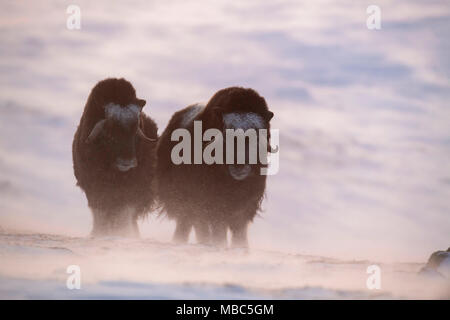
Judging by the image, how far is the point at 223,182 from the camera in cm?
1196

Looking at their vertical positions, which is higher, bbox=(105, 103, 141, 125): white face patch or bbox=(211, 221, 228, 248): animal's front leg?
bbox=(105, 103, 141, 125): white face patch

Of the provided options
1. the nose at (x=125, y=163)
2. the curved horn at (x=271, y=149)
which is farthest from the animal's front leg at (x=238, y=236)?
the nose at (x=125, y=163)

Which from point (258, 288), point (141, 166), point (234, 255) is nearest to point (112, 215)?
point (141, 166)

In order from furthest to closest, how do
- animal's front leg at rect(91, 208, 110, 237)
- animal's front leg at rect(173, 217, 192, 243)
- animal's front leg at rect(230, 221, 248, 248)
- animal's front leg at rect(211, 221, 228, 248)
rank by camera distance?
animal's front leg at rect(91, 208, 110, 237), animal's front leg at rect(173, 217, 192, 243), animal's front leg at rect(230, 221, 248, 248), animal's front leg at rect(211, 221, 228, 248)

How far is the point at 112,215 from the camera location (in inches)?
560

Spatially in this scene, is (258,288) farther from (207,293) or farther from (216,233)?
(216,233)

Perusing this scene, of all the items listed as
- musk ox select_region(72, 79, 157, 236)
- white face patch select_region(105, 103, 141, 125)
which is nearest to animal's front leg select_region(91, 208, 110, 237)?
musk ox select_region(72, 79, 157, 236)

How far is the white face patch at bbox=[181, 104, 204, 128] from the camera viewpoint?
42.5ft

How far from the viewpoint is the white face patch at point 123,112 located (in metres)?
13.5

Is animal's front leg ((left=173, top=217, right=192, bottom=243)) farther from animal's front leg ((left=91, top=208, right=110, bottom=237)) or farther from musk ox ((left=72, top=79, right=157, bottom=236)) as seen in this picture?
animal's front leg ((left=91, top=208, right=110, bottom=237))

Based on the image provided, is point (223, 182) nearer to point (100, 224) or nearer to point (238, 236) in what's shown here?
point (238, 236)

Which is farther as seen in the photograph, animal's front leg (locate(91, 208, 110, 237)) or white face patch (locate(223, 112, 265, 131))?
animal's front leg (locate(91, 208, 110, 237))

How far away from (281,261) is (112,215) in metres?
4.20

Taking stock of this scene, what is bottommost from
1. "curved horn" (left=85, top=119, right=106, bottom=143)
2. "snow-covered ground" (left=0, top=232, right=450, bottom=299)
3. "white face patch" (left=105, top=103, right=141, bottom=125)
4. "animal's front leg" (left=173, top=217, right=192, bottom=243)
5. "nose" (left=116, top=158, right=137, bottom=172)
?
"snow-covered ground" (left=0, top=232, right=450, bottom=299)
